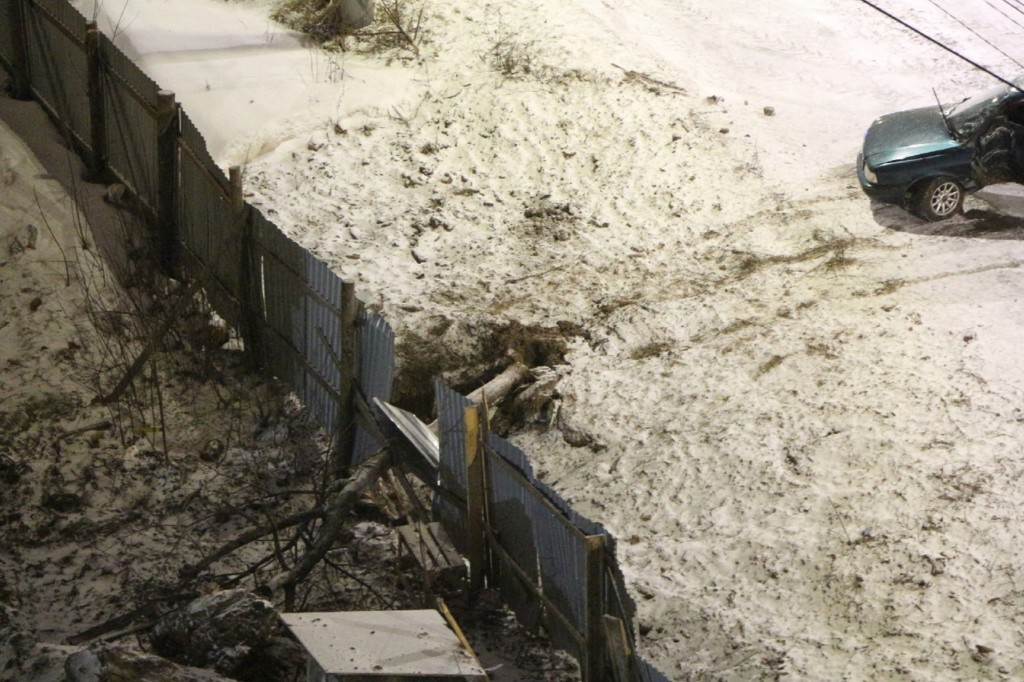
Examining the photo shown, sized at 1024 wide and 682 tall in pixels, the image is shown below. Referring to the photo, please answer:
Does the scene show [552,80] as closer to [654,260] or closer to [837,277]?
[654,260]

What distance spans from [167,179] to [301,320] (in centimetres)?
192

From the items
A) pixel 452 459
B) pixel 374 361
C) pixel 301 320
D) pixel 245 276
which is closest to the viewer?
pixel 452 459

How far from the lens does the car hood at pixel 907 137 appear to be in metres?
10.8

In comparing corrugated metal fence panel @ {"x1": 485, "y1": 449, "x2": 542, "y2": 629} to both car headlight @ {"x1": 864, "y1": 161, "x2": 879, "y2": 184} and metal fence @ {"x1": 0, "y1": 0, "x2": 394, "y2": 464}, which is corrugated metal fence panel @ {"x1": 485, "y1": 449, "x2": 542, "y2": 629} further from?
car headlight @ {"x1": 864, "y1": 161, "x2": 879, "y2": 184}

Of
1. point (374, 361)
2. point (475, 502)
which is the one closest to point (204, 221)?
point (374, 361)

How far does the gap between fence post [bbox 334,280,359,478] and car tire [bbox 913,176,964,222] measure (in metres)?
6.17

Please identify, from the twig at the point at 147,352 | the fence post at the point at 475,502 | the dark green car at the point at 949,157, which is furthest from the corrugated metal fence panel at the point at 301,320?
the dark green car at the point at 949,157

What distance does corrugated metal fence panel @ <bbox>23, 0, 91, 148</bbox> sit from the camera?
9297mm

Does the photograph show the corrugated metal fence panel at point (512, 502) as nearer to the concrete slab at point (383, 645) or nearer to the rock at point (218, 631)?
the concrete slab at point (383, 645)

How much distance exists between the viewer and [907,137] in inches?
432

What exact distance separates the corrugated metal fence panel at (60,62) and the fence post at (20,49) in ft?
0.14

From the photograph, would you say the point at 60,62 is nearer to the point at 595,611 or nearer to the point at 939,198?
the point at 595,611

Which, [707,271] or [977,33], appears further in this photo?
[977,33]

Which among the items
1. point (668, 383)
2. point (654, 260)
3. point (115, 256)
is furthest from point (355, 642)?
point (654, 260)
